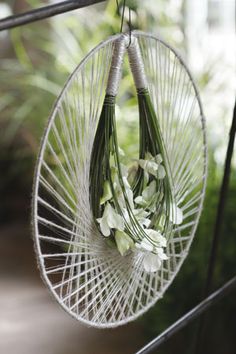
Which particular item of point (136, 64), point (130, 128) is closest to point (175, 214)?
point (136, 64)

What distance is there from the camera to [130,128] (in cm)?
152

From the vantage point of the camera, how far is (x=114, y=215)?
0.51m

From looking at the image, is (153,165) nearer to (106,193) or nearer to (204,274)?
(106,193)

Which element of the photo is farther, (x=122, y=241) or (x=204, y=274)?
(x=204, y=274)

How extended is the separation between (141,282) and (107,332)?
1.01 meters

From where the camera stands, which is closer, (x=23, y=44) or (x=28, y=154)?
(x=28, y=154)

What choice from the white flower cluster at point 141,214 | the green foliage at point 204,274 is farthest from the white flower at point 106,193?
the green foliage at point 204,274

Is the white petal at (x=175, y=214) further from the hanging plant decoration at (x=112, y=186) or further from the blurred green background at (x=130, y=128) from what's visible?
the blurred green background at (x=130, y=128)

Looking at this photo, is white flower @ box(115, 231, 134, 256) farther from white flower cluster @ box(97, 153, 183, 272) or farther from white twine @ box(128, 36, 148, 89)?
white twine @ box(128, 36, 148, 89)

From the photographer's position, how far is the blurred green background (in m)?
1.38

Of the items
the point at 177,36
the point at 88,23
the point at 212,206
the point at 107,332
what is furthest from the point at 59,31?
the point at 107,332

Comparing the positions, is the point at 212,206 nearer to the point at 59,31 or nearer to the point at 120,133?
the point at 120,133

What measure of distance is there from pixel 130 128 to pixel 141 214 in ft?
3.26

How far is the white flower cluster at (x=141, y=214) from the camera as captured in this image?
51 centimetres
